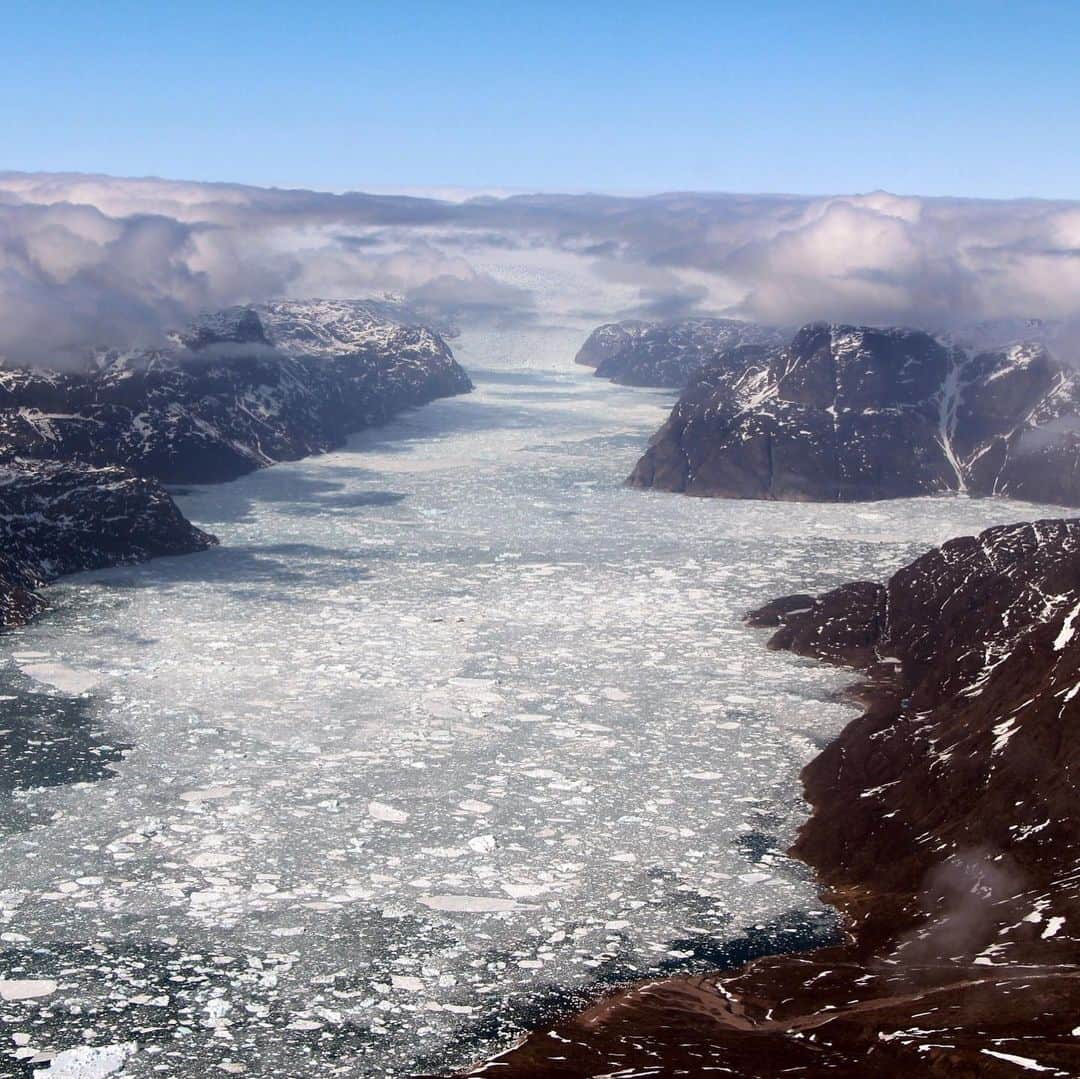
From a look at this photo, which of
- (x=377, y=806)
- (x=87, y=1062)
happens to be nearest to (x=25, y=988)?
(x=87, y=1062)

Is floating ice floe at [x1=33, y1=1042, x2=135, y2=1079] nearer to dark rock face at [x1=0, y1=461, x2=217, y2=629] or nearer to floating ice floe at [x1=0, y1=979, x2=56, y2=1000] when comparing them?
floating ice floe at [x1=0, y1=979, x2=56, y2=1000]

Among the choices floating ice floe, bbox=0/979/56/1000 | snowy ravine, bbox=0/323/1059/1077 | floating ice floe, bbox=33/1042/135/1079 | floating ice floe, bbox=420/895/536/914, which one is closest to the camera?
floating ice floe, bbox=33/1042/135/1079

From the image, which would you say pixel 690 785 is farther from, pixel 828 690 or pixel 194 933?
pixel 194 933

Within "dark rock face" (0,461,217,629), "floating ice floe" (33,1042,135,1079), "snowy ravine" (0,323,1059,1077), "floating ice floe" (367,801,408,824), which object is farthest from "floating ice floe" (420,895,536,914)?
"dark rock face" (0,461,217,629)

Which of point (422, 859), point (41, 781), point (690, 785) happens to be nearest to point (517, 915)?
point (422, 859)

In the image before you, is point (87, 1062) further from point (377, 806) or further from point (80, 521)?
point (80, 521)

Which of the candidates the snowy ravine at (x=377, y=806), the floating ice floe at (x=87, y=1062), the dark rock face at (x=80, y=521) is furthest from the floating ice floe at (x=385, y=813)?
the dark rock face at (x=80, y=521)
